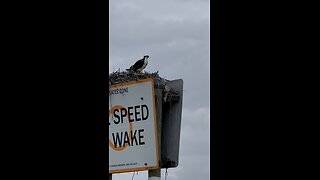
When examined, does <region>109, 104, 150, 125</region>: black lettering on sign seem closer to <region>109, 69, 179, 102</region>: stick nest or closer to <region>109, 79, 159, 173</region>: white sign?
<region>109, 79, 159, 173</region>: white sign

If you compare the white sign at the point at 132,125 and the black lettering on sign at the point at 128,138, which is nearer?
the white sign at the point at 132,125

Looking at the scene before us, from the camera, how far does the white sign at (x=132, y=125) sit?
8.98 meters

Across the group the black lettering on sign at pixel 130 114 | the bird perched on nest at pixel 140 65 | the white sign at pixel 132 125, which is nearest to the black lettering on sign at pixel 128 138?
the white sign at pixel 132 125

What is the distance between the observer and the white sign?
898 cm

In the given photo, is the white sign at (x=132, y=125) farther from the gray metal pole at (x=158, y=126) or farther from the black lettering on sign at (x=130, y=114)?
the gray metal pole at (x=158, y=126)

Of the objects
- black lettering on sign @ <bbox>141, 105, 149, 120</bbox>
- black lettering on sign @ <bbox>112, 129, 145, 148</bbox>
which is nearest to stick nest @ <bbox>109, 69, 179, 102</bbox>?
black lettering on sign @ <bbox>141, 105, 149, 120</bbox>

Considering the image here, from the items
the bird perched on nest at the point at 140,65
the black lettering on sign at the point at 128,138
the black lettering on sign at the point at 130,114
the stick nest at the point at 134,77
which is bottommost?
the black lettering on sign at the point at 128,138

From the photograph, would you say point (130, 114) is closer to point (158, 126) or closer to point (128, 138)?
point (128, 138)

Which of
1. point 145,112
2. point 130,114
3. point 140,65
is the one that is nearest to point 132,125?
point 130,114

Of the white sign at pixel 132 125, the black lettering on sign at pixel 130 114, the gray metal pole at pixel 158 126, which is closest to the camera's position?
the gray metal pole at pixel 158 126

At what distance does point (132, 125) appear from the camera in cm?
919
